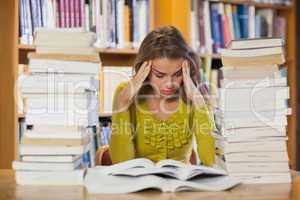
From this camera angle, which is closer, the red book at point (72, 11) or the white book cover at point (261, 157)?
the white book cover at point (261, 157)

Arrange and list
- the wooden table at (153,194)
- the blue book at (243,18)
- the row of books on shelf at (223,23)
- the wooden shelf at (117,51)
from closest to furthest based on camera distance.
→ the wooden table at (153,194)
the wooden shelf at (117,51)
the row of books on shelf at (223,23)
the blue book at (243,18)

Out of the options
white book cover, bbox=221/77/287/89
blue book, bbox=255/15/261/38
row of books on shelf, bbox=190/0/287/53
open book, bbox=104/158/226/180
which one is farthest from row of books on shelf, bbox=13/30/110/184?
blue book, bbox=255/15/261/38

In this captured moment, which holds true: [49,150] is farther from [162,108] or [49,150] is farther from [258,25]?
[258,25]

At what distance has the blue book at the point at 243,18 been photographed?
9.19 ft

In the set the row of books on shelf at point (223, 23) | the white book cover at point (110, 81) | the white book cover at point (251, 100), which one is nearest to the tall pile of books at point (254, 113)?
the white book cover at point (251, 100)

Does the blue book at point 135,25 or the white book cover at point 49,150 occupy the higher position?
the blue book at point 135,25

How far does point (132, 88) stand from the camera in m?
1.76

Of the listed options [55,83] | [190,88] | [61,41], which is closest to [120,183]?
[55,83]

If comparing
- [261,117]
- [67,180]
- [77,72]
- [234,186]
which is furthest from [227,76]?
[67,180]

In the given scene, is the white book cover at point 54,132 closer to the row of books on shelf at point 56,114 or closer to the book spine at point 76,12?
the row of books on shelf at point 56,114

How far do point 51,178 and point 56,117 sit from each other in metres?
0.16

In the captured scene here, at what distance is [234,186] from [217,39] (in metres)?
1.74

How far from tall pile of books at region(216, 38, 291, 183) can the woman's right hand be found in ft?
1.65

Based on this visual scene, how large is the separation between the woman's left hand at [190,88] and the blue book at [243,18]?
1094mm
